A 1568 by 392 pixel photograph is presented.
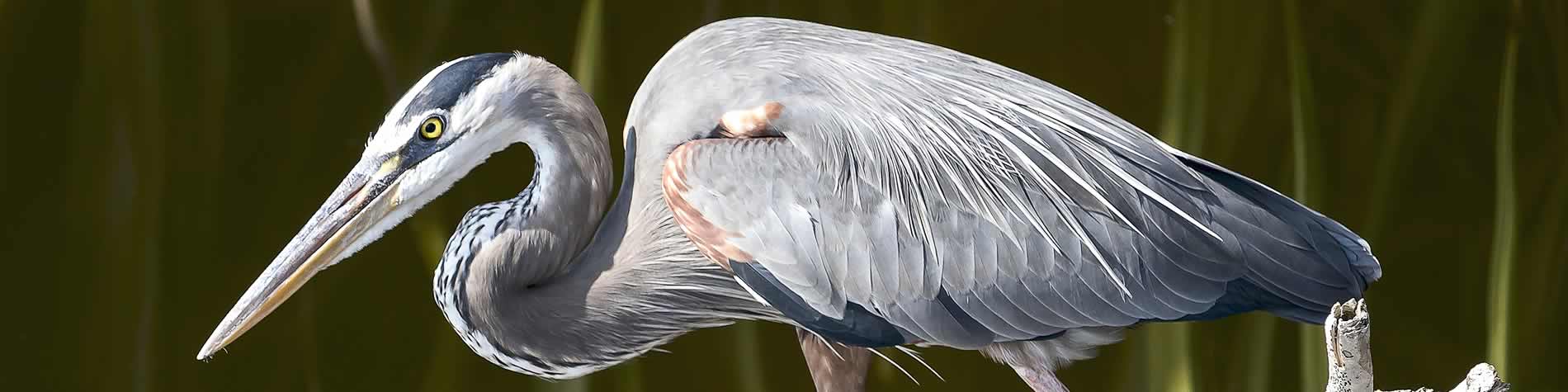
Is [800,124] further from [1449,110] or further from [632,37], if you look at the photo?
[1449,110]

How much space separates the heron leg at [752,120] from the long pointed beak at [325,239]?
332mm

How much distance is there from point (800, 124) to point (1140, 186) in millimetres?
345

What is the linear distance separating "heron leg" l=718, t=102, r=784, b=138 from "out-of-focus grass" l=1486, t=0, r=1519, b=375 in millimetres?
1202

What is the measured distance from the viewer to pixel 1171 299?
1.29m

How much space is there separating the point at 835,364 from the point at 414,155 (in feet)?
1.78

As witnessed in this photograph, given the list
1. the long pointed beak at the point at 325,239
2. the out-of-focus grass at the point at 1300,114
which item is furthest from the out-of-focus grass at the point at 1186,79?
the long pointed beak at the point at 325,239

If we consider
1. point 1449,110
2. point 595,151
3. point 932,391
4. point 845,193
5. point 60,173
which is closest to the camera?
point 845,193

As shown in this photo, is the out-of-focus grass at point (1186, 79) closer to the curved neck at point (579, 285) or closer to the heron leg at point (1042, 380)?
the heron leg at point (1042, 380)

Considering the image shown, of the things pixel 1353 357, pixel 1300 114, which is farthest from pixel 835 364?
pixel 1300 114

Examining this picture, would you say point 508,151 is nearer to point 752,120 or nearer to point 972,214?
point 752,120

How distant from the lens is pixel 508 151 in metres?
1.94

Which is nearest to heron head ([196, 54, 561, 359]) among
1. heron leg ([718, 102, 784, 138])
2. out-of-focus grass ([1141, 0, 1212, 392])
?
heron leg ([718, 102, 784, 138])

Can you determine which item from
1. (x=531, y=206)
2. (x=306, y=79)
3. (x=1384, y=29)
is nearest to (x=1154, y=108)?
(x=1384, y=29)

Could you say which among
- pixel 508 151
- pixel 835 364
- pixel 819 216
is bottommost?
pixel 835 364
